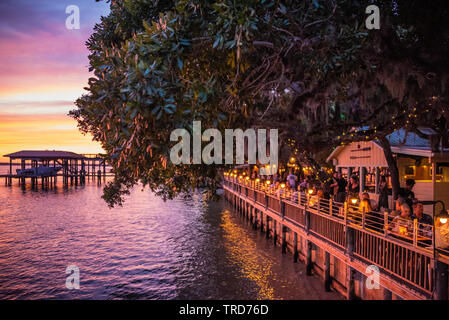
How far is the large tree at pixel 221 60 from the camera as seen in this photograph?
18.2 feet

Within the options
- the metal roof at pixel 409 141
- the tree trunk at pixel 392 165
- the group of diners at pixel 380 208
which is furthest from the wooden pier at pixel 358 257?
the metal roof at pixel 409 141

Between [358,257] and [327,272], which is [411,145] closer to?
[327,272]

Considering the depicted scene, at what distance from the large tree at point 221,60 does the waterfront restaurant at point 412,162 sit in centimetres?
467

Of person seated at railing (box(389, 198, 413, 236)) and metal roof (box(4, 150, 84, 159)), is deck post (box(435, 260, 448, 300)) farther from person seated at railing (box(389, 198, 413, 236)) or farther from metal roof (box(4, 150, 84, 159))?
metal roof (box(4, 150, 84, 159))

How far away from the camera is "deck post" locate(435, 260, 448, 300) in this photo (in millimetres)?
6402

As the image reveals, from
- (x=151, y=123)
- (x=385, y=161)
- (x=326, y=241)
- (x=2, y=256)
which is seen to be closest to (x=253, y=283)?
(x=326, y=241)

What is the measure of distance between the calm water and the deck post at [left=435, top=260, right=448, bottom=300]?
5.97 meters

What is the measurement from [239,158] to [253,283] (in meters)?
8.75

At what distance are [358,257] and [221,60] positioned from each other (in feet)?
20.6

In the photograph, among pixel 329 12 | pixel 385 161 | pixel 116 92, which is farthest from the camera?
pixel 385 161

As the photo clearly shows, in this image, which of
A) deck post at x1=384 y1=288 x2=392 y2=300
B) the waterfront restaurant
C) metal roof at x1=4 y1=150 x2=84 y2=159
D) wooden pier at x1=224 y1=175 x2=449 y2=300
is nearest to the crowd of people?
wooden pier at x1=224 y1=175 x2=449 y2=300

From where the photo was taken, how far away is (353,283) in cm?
1109

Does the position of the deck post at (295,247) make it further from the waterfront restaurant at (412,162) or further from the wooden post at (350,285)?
the wooden post at (350,285)
